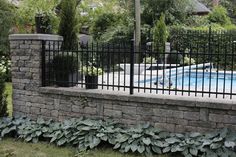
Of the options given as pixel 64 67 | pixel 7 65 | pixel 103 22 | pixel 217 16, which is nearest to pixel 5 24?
pixel 7 65

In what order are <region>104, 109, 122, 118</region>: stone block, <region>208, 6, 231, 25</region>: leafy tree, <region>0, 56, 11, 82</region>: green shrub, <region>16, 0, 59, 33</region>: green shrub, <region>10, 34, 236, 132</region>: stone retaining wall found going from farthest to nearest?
<region>208, 6, 231, 25</region>: leafy tree, <region>16, 0, 59, 33</region>: green shrub, <region>0, 56, 11, 82</region>: green shrub, <region>104, 109, 122, 118</region>: stone block, <region>10, 34, 236, 132</region>: stone retaining wall

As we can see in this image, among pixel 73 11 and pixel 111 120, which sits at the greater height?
pixel 73 11

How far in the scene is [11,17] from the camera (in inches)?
572

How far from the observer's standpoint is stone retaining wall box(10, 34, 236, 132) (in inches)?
201

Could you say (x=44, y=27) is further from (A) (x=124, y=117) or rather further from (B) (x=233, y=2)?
(B) (x=233, y=2)

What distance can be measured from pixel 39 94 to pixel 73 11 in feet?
5.88

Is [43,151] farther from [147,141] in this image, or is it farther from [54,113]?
[147,141]

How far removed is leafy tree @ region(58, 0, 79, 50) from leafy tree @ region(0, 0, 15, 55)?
7660mm

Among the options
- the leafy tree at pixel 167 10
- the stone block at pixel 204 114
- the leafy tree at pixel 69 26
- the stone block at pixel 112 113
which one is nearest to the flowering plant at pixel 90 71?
the leafy tree at pixel 69 26

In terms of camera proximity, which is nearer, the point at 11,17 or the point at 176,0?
the point at 11,17

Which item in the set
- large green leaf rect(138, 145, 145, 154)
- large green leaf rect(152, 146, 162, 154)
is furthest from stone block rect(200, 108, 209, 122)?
large green leaf rect(138, 145, 145, 154)

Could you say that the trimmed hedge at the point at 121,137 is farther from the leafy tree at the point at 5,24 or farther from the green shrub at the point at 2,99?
the leafy tree at the point at 5,24

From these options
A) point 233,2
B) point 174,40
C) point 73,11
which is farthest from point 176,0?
point 233,2

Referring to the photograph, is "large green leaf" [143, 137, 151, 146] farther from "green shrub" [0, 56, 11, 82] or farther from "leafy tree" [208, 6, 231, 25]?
"leafy tree" [208, 6, 231, 25]
